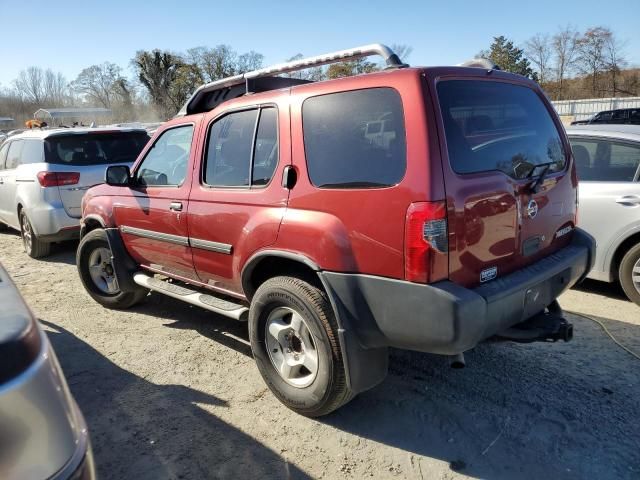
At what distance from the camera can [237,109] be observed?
355 cm

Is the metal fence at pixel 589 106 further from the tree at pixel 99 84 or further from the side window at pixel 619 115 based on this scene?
the tree at pixel 99 84

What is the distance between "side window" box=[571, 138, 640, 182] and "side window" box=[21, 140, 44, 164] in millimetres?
6894

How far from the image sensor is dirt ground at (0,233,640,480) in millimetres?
2670

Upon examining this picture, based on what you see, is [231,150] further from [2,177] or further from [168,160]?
[2,177]

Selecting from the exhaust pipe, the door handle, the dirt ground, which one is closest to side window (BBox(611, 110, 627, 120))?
the door handle

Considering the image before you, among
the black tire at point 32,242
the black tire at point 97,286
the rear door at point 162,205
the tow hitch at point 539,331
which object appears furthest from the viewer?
the black tire at point 32,242

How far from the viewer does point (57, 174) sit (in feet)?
22.3

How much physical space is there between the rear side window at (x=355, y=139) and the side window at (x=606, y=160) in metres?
3.41

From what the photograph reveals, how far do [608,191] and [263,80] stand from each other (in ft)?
11.4

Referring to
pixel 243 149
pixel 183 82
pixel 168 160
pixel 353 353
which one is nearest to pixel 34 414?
pixel 353 353

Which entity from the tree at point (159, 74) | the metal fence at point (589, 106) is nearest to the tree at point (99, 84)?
the tree at point (159, 74)

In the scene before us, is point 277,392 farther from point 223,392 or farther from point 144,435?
point 144,435

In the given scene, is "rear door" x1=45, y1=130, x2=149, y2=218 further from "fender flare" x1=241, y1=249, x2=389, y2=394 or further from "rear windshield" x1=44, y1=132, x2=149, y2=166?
"fender flare" x1=241, y1=249, x2=389, y2=394

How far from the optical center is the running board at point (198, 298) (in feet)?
11.7
